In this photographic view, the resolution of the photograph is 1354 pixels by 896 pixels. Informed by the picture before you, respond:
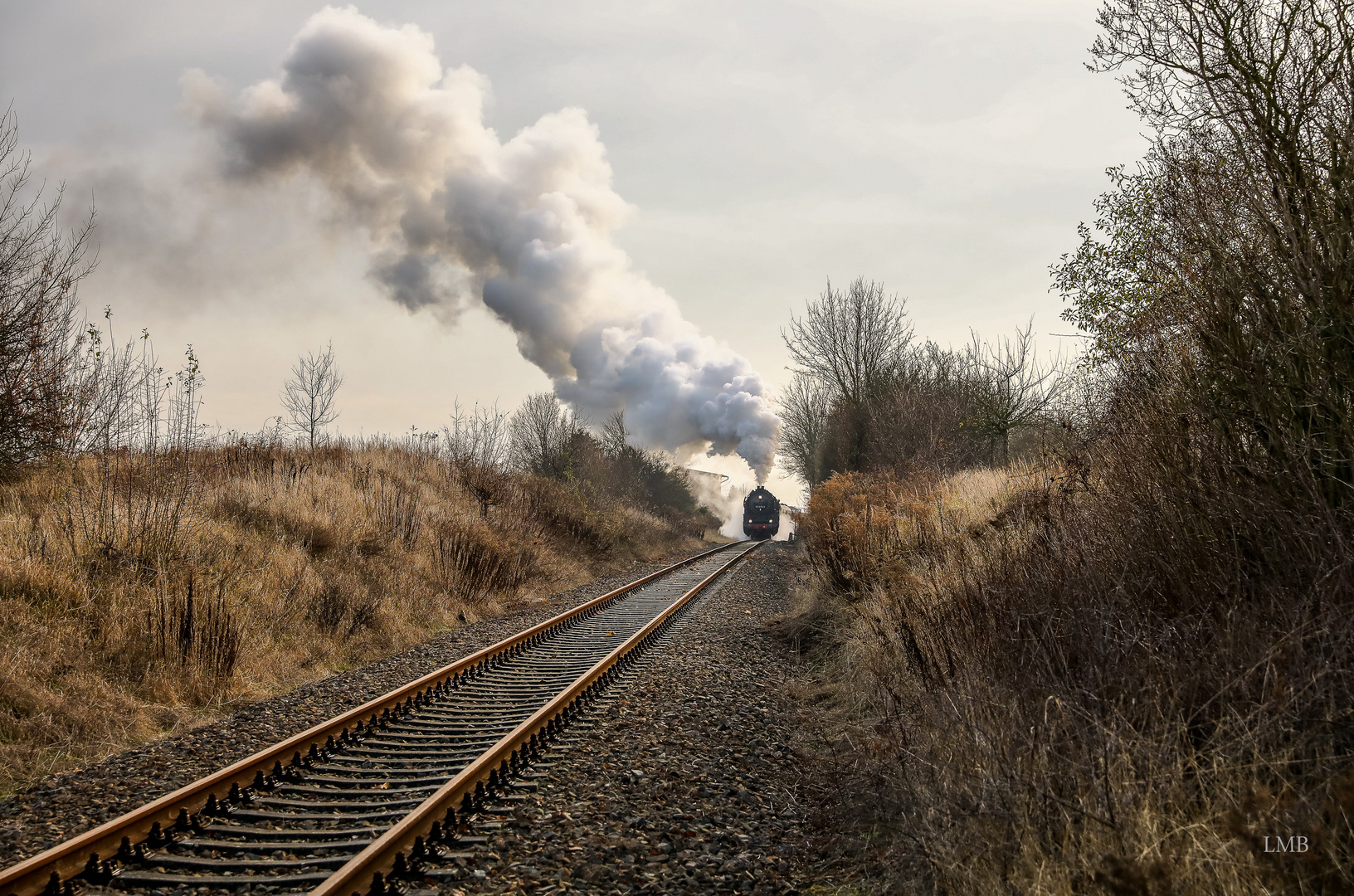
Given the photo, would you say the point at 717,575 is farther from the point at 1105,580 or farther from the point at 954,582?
the point at 1105,580

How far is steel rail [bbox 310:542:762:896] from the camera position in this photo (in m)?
3.50

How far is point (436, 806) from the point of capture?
4297 millimetres

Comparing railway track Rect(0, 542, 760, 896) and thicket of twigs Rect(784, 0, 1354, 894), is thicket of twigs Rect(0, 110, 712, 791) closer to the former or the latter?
railway track Rect(0, 542, 760, 896)

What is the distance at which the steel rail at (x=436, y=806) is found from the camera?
350 centimetres

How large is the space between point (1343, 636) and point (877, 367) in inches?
1020

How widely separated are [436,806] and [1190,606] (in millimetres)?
4475

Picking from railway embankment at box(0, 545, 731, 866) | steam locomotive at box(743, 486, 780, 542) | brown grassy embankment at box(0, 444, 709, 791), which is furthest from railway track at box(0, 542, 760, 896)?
steam locomotive at box(743, 486, 780, 542)

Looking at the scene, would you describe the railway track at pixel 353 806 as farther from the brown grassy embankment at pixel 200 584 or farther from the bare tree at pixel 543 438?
the bare tree at pixel 543 438

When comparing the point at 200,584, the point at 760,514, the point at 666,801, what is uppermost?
the point at 200,584

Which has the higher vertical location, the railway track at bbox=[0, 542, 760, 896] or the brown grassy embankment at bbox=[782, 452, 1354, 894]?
the brown grassy embankment at bbox=[782, 452, 1354, 894]

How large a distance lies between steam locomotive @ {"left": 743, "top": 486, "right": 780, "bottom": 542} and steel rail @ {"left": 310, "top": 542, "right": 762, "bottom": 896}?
37050 mm

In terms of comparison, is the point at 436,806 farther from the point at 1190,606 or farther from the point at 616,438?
the point at 616,438

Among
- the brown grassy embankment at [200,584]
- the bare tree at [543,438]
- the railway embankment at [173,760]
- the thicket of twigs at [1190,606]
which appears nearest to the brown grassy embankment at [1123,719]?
the thicket of twigs at [1190,606]

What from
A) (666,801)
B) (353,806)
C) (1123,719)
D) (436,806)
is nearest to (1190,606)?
(1123,719)
